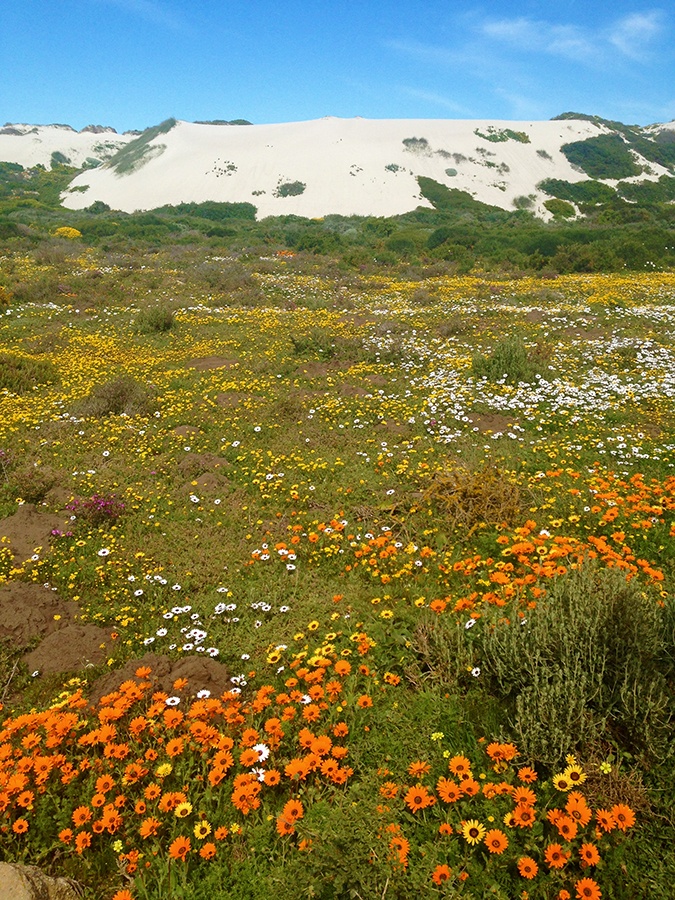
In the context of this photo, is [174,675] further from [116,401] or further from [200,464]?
[116,401]

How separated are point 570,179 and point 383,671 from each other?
9121 centimetres

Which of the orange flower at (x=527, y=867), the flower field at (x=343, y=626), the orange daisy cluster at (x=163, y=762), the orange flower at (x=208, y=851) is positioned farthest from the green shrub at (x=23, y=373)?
the orange flower at (x=527, y=867)

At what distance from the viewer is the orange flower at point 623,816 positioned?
2.83 metres

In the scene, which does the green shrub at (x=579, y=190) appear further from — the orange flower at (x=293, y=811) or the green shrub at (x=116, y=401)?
the orange flower at (x=293, y=811)

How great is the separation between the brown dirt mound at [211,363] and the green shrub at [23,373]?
134 inches

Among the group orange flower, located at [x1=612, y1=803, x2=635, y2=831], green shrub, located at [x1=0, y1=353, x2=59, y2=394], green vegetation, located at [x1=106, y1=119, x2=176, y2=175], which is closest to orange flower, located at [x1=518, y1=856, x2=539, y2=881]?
orange flower, located at [x1=612, y1=803, x2=635, y2=831]

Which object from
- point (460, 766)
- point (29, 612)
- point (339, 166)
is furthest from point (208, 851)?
point (339, 166)

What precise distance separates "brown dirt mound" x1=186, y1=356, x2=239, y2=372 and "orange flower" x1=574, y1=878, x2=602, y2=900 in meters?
12.6

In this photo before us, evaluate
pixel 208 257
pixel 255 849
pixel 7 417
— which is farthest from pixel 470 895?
pixel 208 257

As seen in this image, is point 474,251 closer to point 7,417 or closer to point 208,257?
point 208,257

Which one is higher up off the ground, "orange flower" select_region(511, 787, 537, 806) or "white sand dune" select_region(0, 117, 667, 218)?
"white sand dune" select_region(0, 117, 667, 218)

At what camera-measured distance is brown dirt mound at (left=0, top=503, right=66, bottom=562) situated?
6.85 metres

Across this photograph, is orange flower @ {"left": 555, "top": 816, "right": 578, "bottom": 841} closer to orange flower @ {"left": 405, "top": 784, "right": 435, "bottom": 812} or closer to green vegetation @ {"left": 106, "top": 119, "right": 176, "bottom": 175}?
→ orange flower @ {"left": 405, "top": 784, "right": 435, "bottom": 812}

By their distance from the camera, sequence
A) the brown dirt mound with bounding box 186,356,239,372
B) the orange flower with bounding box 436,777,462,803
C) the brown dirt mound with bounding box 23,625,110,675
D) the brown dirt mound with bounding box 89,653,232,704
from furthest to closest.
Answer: the brown dirt mound with bounding box 186,356,239,372 → the brown dirt mound with bounding box 23,625,110,675 → the brown dirt mound with bounding box 89,653,232,704 → the orange flower with bounding box 436,777,462,803
